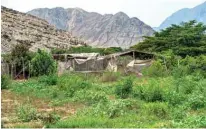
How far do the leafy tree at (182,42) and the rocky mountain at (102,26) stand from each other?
41322mm

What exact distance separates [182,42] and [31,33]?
751 inches

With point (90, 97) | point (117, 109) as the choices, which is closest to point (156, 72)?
point (90, 97)

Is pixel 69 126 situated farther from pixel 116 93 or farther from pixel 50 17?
pixel 50 17

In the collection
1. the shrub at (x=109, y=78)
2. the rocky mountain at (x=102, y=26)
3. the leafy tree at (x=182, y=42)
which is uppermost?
the rocky mountain at (x=102, y=26)

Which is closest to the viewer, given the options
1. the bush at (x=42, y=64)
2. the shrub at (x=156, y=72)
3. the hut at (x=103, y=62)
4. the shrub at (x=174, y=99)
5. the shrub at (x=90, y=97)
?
the shrub at (x=174, y=99)

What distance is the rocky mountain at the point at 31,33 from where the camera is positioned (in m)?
49.1

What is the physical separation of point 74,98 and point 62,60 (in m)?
21.4

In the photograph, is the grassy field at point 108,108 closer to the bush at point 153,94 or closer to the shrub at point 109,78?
the bush at point 153,94

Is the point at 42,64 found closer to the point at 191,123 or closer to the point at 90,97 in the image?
the point at 90,97

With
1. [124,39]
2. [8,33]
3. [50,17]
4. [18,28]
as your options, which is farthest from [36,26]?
[50,17]

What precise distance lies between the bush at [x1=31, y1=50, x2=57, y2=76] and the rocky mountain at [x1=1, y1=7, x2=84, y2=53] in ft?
60.5

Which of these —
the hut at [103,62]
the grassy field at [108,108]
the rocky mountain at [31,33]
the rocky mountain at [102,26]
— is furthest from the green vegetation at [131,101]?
the rocky mountain at [102,26]

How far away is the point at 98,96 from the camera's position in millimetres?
13977

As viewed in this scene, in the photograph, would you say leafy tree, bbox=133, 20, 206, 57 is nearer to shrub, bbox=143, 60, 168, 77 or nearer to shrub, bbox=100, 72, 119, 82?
shrub, bbox=143, 60, 168, 77
